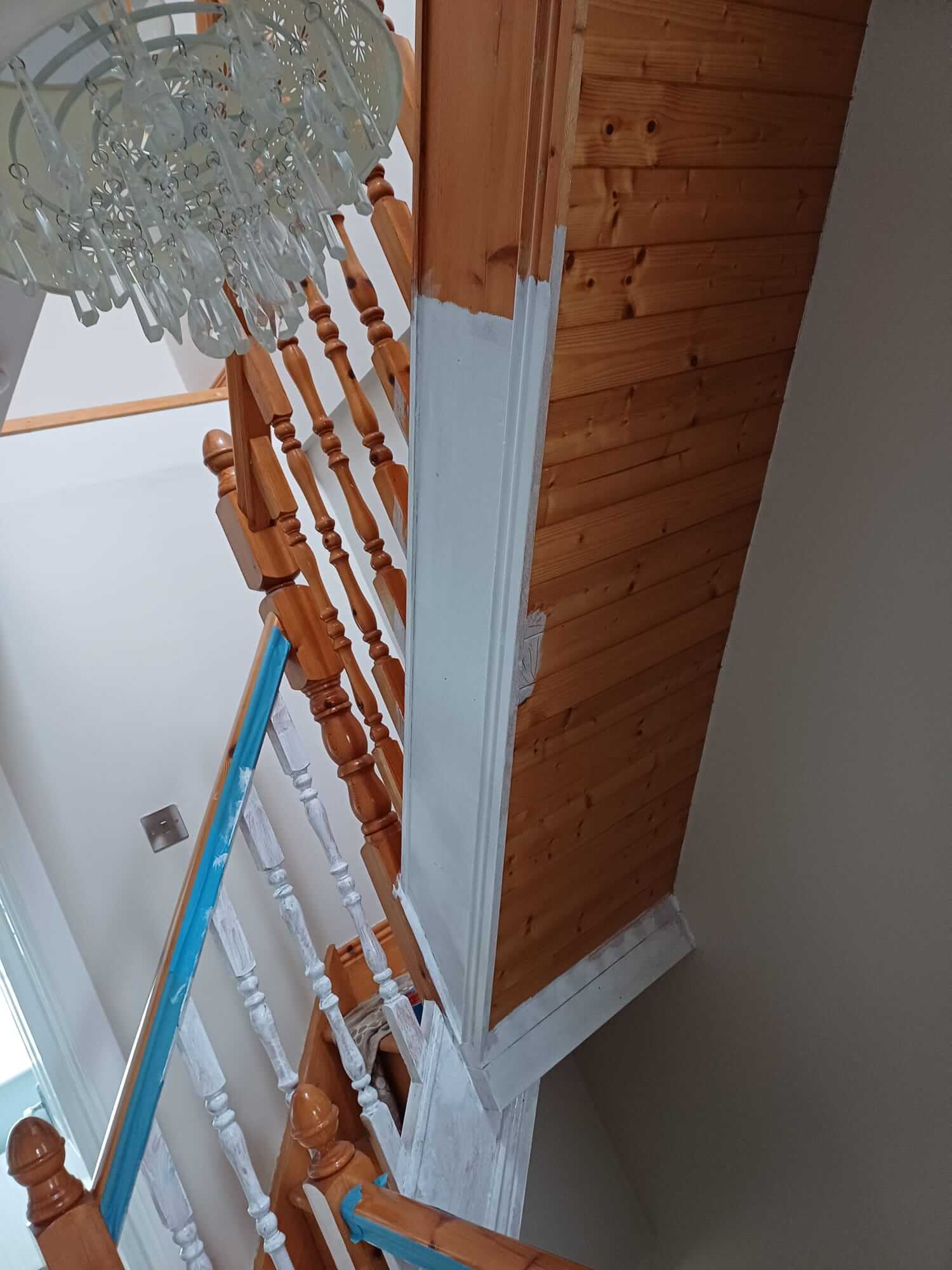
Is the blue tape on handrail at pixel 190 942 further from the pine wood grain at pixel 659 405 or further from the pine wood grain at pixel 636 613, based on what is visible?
the pine wood grain at pixel 659 405

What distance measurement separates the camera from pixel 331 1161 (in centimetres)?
123

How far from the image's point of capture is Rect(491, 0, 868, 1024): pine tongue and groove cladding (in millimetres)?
1000

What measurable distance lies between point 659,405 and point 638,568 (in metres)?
0.28

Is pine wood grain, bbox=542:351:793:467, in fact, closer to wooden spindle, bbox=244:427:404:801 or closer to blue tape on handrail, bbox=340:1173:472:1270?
wooden spindle, bbox=244:427:404:801

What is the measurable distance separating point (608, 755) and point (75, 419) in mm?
1907

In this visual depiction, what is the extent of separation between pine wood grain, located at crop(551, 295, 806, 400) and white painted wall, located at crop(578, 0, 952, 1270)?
103 mm

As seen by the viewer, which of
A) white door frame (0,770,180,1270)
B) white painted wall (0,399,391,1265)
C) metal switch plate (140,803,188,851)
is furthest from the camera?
metal switch plate (140,803,188,851)

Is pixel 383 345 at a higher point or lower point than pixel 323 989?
higher

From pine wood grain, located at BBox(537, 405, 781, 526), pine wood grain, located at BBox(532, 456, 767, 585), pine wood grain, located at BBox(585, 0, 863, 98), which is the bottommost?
pine wood grain, located at BBox(532, 456, 767, 585)

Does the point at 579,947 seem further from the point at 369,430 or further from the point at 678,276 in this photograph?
the point at 678,276

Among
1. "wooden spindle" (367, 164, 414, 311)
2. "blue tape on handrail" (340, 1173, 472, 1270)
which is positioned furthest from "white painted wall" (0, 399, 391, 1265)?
"wooden spindle" (367, 164, 414, 311)

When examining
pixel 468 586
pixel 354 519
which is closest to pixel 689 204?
pixel 468 586

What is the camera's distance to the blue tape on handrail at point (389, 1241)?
1.02 m

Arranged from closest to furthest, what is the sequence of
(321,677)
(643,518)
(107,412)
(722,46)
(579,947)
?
(722,46)
(643,518)
(321,677)
(579,947)
(107,412)
